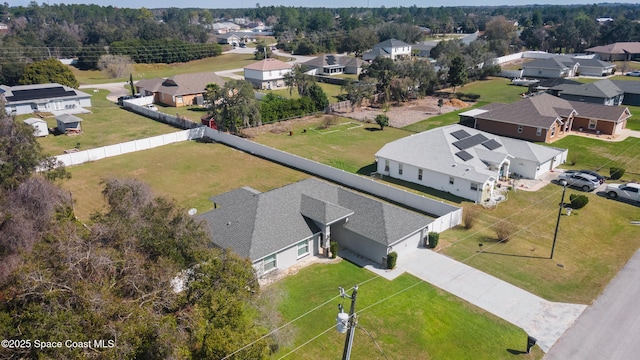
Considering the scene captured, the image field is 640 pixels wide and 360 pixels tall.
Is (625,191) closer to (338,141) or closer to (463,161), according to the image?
(463,161)

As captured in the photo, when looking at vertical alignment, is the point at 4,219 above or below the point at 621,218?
above

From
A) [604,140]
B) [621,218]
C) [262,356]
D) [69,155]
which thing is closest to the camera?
[262,356]

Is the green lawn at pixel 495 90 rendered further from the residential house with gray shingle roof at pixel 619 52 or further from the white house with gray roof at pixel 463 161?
the residential house with gray shingle roof at pixel 619 52

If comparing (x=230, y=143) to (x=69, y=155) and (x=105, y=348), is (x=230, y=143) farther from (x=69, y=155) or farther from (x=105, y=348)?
(x=105, y=348)

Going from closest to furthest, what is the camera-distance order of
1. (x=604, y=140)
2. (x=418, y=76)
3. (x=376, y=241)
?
(x=376, y=241) → (x=604, y=140) → (x=418, y=76)

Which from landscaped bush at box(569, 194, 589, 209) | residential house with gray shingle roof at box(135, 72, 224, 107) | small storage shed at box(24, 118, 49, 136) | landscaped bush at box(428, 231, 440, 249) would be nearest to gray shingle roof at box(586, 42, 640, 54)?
landscaped bush at box(569, 194, 589, 209)

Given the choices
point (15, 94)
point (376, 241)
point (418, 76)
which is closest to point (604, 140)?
point (418, 76)

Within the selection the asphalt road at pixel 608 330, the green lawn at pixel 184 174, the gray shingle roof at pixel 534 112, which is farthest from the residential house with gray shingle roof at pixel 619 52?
the asphalt road at pixel 608 330
